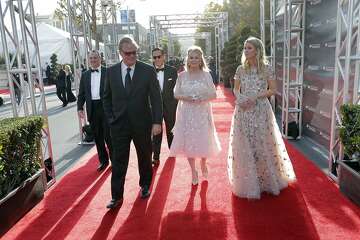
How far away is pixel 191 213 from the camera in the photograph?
13.5ft

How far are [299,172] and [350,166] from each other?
0.99 metres

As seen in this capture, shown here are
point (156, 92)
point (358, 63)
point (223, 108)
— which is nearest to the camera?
point (156, 92)

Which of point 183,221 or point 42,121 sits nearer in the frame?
point 183,221

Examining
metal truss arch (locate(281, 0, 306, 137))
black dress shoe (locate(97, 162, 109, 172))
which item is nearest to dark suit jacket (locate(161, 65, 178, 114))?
black dress shoe (locate(97, 162, 109, 172))

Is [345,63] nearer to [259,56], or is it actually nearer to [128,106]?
[259,56]

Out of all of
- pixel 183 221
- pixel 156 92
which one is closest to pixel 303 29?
pixel 156 92

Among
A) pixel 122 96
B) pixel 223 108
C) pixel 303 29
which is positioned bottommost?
pixel 223 108

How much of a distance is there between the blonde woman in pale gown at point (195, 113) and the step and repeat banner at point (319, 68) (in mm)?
2789

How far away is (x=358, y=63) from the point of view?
461 centimetres

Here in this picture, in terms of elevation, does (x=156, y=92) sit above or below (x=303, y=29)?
below

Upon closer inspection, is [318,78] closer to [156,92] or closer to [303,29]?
[303,29]

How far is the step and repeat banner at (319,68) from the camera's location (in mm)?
6570

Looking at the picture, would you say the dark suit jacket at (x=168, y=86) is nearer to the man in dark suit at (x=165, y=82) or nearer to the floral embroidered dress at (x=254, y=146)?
the man in dark suit at (x=165, y=82)

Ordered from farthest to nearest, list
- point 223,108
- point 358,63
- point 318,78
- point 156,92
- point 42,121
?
1. point 223,108
2. point 318,78
3. point 42,121
4. point 358,63
5. point 156,92
